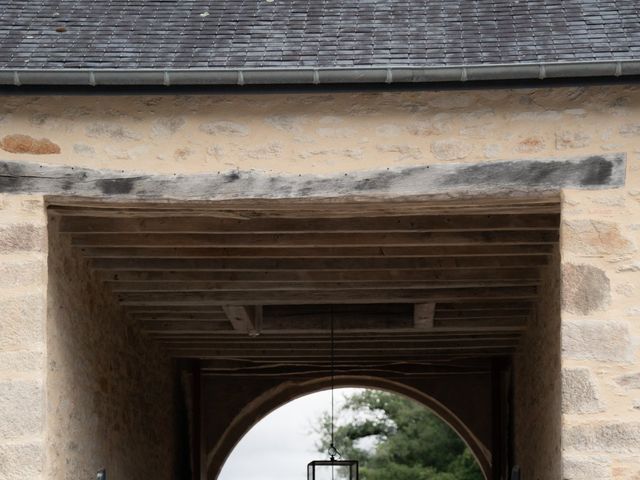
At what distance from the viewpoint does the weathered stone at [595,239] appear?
5.79m

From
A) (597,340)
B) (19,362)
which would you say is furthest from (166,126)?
(597,340)

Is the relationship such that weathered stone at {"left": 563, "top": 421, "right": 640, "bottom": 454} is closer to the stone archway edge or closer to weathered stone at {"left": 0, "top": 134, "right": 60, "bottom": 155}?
the stone archway edge

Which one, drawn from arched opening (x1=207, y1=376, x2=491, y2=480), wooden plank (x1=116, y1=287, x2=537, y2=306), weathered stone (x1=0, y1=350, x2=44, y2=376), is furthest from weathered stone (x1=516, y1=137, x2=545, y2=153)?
arched opening (x1=207, y1=376, x2=491, y2=480)

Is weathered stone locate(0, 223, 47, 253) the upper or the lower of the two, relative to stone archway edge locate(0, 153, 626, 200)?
lower

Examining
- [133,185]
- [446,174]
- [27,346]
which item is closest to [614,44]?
[446,174]

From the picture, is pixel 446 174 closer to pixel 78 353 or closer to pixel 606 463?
pixel 606 463

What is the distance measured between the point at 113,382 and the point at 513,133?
299cm

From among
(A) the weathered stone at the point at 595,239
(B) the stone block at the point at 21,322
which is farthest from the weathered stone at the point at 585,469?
(B) the stone block at the point at 21,322

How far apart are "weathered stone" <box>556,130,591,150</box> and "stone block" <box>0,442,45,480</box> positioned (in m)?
2.76

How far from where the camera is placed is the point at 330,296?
305 inches

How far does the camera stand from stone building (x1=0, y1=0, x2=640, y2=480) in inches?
227

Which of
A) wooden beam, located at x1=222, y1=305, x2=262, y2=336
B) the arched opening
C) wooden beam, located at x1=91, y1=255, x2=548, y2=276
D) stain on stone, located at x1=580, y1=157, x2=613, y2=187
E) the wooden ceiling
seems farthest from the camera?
the arched opening

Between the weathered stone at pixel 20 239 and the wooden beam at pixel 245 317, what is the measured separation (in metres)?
2.15

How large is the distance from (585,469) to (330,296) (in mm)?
2494
